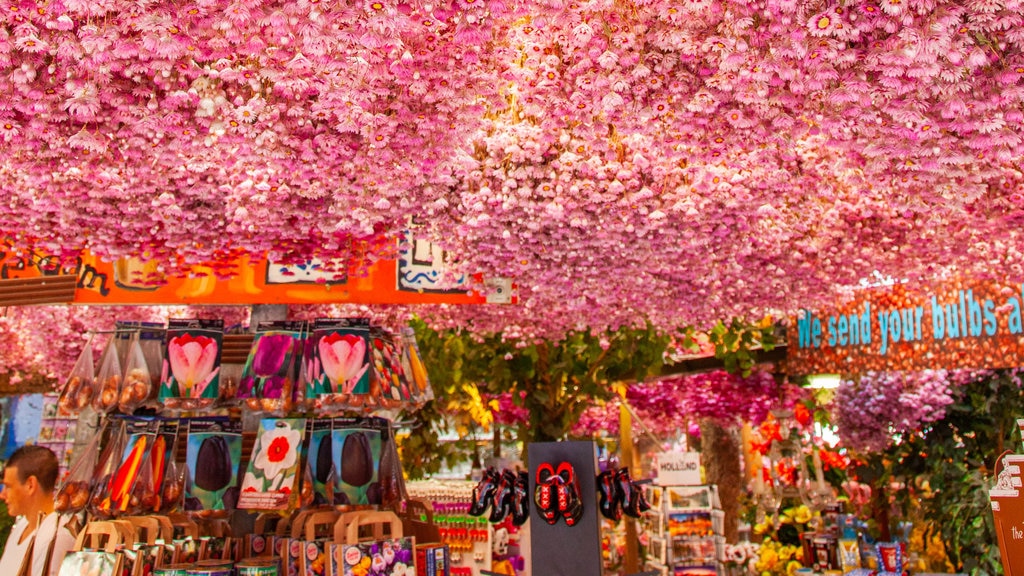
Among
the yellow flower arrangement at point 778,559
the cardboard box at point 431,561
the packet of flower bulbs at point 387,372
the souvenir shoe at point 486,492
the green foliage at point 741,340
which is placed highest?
the green foliage at point 741,340

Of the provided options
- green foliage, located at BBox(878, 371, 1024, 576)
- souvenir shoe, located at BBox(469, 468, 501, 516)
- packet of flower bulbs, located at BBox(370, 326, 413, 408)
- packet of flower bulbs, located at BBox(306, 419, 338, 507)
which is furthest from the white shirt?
green foliage, located at BBox(878, 371, 1024, 576)

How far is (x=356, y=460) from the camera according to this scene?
462cm

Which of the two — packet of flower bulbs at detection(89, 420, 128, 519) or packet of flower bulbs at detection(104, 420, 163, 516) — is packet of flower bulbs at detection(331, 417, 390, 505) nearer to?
packet of flower bulbs at detection(104, 420, 163, 516)

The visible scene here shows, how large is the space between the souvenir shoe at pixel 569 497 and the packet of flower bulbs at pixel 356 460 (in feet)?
3.82

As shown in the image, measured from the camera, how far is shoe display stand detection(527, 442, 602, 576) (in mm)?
5047

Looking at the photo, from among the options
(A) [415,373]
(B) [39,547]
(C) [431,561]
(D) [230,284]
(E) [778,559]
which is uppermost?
(D) [230,284]

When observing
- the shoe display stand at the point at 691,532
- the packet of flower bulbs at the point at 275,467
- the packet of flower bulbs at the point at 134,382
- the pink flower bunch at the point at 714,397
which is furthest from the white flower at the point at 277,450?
the pink flower bunch at the point at 714,397

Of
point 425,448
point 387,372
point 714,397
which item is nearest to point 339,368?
point 387,372

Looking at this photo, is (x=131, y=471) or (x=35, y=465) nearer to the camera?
(x=35, y=465)

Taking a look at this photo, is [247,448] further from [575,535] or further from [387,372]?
[575,535]

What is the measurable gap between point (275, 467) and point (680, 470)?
20.2 ft

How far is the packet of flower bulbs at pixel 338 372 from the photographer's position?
4.63 metres

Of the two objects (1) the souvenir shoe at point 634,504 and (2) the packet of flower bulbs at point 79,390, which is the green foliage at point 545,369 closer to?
(1) the souvenir shoe at point 634,504

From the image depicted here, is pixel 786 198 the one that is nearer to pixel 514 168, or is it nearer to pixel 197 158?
pixel 514 168
